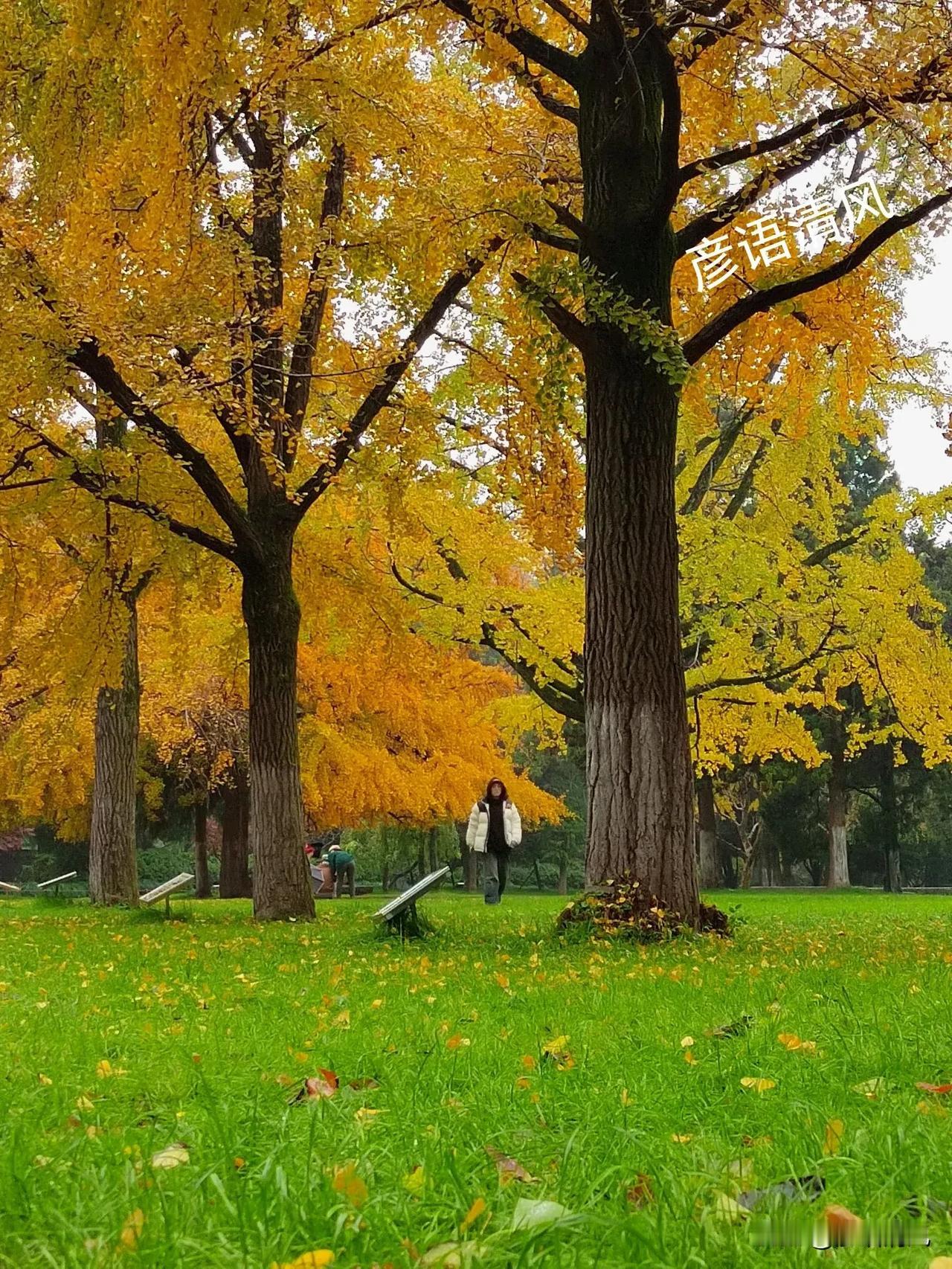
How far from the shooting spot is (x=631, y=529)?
8320 mm

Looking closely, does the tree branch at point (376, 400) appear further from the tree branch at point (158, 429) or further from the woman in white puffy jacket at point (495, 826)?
the woman in white puffy jacket at point (495, 826)

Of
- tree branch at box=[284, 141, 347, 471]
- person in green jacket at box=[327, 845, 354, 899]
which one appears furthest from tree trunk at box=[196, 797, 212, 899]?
tree branch at box=[284, 141, 347, 471]

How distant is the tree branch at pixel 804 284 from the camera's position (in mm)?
8109

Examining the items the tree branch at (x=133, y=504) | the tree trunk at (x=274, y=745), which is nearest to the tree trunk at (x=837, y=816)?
the tree trunk at (x=274, y=745)

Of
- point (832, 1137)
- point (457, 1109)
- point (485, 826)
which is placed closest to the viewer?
point (832, 1137)

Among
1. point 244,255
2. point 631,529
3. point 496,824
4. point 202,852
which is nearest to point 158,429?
point 244,255

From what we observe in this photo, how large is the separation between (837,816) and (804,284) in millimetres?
29632

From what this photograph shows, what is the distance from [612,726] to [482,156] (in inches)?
206

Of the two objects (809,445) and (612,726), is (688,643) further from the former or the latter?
(612,726)

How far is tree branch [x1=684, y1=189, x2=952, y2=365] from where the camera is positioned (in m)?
8.11

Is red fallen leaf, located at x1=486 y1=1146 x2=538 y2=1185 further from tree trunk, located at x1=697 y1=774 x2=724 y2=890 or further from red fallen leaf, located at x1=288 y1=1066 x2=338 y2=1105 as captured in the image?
tree trunk, located at x1=697 y1=774 x2=724 y2=890

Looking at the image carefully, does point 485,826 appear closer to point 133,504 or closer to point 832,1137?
point 133,504

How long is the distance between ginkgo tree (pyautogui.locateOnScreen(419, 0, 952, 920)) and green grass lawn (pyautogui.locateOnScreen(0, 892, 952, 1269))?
2.07 m

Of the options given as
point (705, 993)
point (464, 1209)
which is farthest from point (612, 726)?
point (464, 1209)
